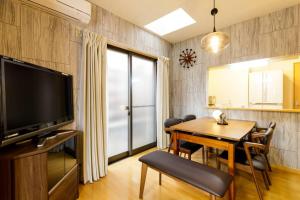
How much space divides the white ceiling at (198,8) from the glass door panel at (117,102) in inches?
27.9

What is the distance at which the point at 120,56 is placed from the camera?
292 cm

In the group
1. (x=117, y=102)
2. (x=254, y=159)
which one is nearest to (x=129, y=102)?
(x=117, y=102)

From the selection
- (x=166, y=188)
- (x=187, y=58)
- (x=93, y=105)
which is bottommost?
(x=166, y=188)

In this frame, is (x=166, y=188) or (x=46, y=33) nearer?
(x=46, y=33)

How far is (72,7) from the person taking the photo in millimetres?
1881

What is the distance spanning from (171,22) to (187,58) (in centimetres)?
99

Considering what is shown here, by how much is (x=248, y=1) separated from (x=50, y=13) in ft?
9.16

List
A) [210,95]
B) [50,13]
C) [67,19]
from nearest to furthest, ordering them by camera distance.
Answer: [50,13], [67,19], [210,95]

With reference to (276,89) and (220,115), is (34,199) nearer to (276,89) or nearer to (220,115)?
(220,115)

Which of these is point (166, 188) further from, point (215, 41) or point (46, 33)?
point (46, 33)

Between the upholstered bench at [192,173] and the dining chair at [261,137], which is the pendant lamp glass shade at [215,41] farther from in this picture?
the upholstered bench at [192,173]

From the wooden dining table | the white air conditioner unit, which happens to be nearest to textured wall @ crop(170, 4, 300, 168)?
the wooden dining table

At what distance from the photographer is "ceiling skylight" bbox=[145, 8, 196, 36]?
266 cm

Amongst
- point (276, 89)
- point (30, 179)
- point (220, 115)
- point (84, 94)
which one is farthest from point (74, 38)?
point (276, 89)
